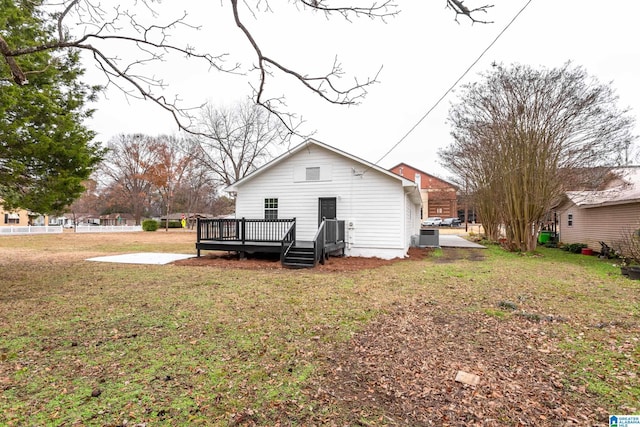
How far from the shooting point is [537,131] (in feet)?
44.8

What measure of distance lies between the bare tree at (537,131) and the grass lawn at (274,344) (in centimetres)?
722

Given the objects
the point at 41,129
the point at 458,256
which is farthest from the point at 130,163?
the point at 458,256

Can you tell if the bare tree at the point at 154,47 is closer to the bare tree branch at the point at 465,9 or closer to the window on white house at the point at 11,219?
the bare tree branch at the point at 465,9

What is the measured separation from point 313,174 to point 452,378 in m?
10.3

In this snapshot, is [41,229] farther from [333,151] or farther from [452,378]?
[452,378]

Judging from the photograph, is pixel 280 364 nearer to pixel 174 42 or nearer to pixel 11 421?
pixel 11 421

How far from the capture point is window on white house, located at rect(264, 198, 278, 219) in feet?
43.0

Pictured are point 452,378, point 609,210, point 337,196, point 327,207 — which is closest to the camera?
point 452,378

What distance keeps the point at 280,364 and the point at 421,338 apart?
6.08 feet

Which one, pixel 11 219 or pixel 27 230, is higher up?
pixel 11 219

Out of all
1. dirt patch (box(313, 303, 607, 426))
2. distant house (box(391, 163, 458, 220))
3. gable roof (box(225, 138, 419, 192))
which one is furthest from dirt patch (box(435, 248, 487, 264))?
distant house (box(391, 163, 458, 220))

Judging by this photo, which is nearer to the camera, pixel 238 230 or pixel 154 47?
pixel 154 47

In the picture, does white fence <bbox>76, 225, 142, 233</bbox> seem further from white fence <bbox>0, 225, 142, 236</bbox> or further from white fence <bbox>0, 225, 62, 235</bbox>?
white fence <bbox>0, 225, 62, 235</bbox>

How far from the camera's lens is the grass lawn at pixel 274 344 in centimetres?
255
